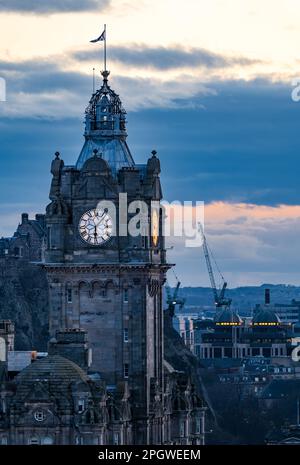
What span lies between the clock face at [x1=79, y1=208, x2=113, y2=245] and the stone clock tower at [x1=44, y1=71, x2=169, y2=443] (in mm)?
42

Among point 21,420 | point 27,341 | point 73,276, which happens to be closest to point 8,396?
point 21,420

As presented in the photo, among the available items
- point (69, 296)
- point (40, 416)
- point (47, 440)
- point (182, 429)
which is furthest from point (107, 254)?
point (47, 440)

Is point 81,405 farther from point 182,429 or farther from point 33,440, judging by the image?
point 182,429

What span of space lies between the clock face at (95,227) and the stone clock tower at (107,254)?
42 millimetres

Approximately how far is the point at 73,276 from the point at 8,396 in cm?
983

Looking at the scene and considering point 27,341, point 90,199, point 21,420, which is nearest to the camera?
point 21,420

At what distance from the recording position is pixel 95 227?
126375 millimetres

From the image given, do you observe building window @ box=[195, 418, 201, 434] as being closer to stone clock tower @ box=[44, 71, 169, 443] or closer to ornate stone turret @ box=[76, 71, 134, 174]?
stone clock tower @ box=[44, 71, 169, 443]

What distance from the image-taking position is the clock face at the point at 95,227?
413ft

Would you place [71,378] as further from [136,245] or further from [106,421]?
[136,245]

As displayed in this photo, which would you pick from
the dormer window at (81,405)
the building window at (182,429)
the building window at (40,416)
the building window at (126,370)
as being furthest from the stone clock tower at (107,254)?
the building window at (40,416)

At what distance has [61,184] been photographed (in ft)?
416

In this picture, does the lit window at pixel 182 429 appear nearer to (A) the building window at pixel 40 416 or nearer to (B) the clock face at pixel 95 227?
(B) the clock face at pixel 95 227

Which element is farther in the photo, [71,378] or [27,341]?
[27,341]
